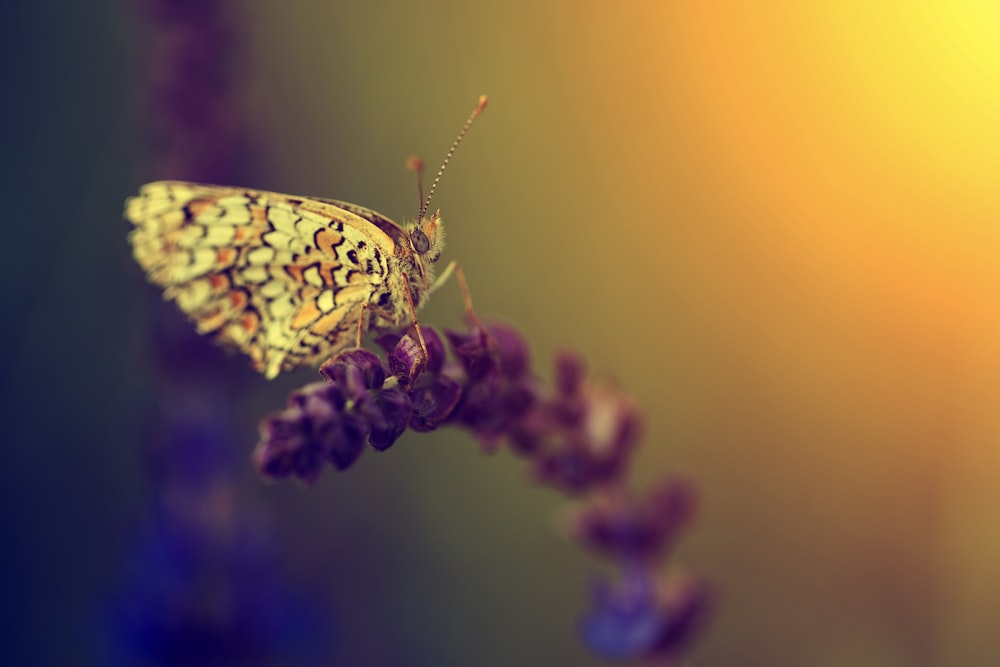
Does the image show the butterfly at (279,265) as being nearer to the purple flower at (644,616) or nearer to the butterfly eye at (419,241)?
the butterfly eye at (419,241)

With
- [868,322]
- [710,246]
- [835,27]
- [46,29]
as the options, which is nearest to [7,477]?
[46,29]

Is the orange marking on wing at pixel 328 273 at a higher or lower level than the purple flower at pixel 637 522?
higher

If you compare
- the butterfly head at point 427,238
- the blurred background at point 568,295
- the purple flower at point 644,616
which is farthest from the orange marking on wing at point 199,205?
the purple flower at point 644,616

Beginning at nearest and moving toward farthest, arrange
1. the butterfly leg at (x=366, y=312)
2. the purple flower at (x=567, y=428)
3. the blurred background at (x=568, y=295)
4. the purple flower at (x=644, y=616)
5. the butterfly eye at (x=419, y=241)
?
1. the purple flower at (x=567, y=428)
2. the purple flower at (x=644, y=616)
3. the butterfly leg at (x=366, y=312)
4. the butterfly eye at (x=419, y=241)
5. the blurred background at (x=568, y=295)

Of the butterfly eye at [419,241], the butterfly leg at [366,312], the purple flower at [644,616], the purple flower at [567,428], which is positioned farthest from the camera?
the butterfly eye at [419,241]

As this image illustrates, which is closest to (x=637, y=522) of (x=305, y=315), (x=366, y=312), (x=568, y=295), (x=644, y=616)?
(x=644, y=616)

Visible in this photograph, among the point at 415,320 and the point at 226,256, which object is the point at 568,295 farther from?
the point at 415,320

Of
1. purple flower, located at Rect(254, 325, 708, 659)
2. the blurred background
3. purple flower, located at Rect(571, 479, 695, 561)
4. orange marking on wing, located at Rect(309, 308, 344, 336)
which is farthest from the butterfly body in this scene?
the blurred background
